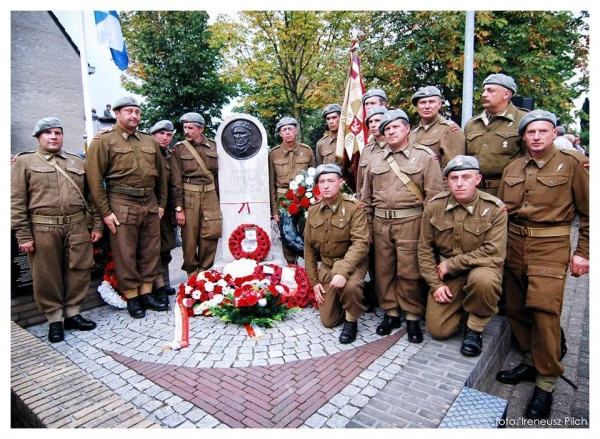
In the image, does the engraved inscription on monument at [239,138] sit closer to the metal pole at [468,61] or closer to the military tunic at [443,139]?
the military tunic at [443,139]

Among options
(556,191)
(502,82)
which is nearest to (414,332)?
(556,191)

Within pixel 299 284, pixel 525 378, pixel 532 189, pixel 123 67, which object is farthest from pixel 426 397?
pixel 123 67

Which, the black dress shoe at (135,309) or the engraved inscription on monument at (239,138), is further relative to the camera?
the engraved inscription on monument at (239,138)

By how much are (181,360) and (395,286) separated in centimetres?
230

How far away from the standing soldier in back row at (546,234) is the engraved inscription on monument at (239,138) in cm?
364

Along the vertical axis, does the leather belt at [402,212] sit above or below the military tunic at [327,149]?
below

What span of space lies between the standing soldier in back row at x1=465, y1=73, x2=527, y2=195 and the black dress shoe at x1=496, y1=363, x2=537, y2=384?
1831mm

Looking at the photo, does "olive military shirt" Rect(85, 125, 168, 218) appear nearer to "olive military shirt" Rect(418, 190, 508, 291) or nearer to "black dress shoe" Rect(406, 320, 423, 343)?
"olive military shirt" Rect(418, 190, 508, 291)

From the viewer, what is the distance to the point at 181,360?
3.73 meters

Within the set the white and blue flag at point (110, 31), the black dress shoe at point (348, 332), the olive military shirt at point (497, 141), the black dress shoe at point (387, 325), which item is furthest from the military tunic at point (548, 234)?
the white and blue flag at point (110, 31)

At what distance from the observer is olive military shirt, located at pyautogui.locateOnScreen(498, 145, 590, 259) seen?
3.29m

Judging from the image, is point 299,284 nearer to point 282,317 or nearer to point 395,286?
point 282,317

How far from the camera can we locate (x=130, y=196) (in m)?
4.68

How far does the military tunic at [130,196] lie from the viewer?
14.7ft
